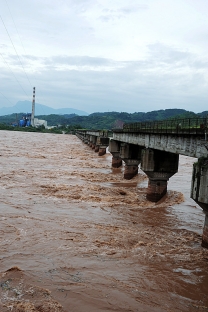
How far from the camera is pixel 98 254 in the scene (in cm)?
1214

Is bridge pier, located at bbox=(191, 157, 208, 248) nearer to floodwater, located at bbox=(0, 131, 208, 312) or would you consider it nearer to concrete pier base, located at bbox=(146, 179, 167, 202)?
floodwater, located at bbox=(0, 131, 208, 312)

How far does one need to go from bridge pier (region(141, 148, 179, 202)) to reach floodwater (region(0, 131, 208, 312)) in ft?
2.82

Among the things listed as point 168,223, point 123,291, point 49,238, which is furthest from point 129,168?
point 123,291

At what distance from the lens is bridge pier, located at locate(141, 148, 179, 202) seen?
2292cm

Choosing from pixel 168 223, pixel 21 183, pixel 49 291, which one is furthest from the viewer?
pixel 21 183

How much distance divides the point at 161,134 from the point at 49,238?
11.1 metres

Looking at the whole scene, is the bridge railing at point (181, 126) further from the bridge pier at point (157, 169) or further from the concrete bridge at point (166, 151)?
the bridge pier at point (157, 169)

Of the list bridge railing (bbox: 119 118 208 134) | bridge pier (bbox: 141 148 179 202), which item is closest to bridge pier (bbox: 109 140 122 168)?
bridge railing (bbox: 119 118 208 134)

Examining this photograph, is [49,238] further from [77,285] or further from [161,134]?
[161,134]

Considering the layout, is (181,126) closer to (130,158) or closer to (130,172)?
(130,172)

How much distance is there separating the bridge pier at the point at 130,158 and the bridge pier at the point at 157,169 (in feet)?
31.5

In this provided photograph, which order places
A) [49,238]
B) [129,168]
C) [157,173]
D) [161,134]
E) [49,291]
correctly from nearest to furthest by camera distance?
1. [49,291]
2. [49,238]
3. [161,134]
4. [157,173]
5. [129,168]

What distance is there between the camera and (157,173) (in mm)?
23016

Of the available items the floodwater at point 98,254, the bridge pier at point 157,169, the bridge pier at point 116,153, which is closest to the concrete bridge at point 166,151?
the bridge pier at point 157,169
